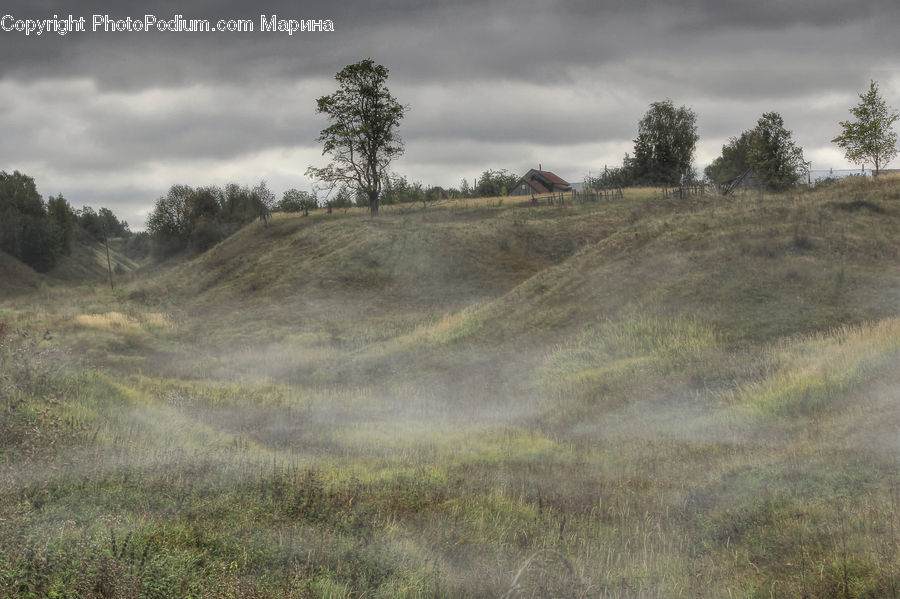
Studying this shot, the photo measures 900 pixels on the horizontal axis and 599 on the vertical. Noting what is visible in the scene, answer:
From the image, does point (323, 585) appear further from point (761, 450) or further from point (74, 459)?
point (761, 450)

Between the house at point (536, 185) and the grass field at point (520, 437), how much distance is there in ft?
195

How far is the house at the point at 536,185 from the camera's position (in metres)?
93.5

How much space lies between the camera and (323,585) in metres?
6.82

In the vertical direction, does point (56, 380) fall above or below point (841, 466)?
above

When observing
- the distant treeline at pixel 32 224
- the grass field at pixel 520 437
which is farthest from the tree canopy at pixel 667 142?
the distant treeline at pixel 32 224

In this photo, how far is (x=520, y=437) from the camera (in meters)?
15.3

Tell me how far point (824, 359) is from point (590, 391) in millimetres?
6040

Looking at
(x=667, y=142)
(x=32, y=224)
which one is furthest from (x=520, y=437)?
(x=32, y=224)

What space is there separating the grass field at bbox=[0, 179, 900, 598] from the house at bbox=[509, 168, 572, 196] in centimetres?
5938

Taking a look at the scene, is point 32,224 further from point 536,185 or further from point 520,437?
point 520,437

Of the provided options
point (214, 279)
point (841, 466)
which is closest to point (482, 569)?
point (841, 466)

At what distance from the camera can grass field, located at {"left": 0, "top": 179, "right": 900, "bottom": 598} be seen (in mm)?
7344

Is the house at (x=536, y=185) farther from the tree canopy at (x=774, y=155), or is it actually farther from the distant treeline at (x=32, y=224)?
the distant treeline at (x=32, y=224)

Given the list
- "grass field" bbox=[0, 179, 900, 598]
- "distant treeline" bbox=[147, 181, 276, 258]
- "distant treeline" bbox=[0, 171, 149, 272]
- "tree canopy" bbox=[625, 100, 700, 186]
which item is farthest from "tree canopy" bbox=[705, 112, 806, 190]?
"distant treeline" bbox=[0, 171, 149, 272]
